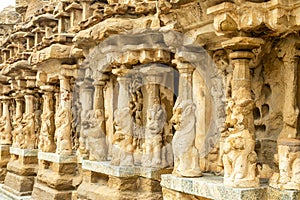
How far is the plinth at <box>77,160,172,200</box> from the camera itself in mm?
5648

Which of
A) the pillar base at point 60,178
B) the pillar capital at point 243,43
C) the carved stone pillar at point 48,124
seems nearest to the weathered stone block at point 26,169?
the carved stone pillar at point 48,124

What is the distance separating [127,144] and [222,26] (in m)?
2.72

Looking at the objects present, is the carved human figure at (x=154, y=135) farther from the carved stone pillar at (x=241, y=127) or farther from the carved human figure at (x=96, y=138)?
the carved stone pillar at (x=241, y=127)

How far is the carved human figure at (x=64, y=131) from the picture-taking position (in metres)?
7.78

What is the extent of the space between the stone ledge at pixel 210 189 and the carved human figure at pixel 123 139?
1353 millimetres

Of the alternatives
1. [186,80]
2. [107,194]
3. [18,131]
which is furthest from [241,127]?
[18,131]

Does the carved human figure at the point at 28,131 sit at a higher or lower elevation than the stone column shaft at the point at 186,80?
lower

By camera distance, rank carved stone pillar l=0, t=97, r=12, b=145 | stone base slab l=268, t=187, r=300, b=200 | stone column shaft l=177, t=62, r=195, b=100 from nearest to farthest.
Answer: stone base slab l=268, t=187, r=300, b=200, stone column shaft l=177, t=62, r=195, b=100, carved stone pillar l=0, t=97, r=12, b=145

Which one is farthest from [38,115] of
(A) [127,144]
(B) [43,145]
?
(A) [127,144]

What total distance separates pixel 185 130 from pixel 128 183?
1637 mm

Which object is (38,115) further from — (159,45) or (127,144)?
(159,45)

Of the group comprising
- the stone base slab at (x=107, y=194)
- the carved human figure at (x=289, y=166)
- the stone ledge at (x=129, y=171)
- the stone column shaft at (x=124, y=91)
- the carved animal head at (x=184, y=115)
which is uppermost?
the stone column shaft at (x=124, y=91)

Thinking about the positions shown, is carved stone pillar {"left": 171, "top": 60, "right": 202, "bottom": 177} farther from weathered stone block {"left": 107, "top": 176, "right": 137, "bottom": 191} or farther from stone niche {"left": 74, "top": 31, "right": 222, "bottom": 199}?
weathered stone block {"left": 107, "top": 176, "right": 137, "bottom": 191}

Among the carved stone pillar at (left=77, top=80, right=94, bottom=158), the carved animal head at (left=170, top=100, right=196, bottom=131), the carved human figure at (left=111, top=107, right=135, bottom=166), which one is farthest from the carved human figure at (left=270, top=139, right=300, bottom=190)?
the carved stone pillar at (left=77, top=80, right=94, bottom=158)
